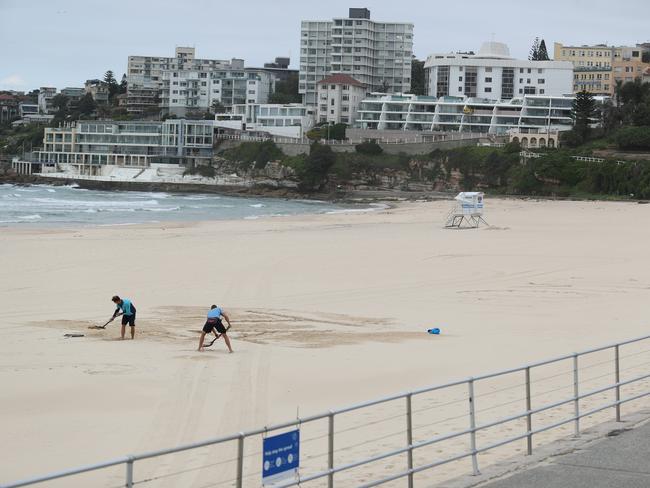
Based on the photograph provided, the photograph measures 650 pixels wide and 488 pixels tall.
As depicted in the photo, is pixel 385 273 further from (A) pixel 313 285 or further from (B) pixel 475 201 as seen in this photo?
(B) pixel 475 201

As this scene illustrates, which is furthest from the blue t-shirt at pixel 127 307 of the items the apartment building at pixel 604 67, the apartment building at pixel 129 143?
the apartment building at pixel 604 67

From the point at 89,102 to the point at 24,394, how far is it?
135345 millimetres

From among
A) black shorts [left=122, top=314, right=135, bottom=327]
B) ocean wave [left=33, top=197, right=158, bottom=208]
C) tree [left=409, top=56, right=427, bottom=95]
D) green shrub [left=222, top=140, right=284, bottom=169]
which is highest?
tree [left=409, top=56, right=427, bottom=95]

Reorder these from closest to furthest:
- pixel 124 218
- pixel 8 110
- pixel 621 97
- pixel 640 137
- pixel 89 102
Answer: pixel 124 218, pixel 640 137, pixel 621 97, pixel 89 102, pixel 8 110

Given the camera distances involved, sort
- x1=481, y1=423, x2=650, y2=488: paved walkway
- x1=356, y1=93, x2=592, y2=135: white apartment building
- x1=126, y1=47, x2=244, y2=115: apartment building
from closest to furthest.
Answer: x1=481, y1=423, x2=650, y2=488: paved walkway
x1=356, y1=93, x2=592, y2=135: white apartment building
x1=126, y1=47, x2=244, y2=115: apartment building

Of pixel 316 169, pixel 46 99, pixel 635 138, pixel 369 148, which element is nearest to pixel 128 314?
pixel 635 138

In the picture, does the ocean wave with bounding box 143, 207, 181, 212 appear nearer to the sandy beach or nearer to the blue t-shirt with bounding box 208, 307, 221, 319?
the sandy beach

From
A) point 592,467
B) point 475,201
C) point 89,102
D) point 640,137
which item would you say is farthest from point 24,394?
point 89,102

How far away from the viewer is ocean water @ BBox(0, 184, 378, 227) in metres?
52.0

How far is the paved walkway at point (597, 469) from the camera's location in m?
8.06

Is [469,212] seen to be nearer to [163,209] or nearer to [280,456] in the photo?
[163,209]

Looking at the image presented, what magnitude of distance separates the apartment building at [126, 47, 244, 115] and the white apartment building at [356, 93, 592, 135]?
36022mm

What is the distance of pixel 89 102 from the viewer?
143000mm

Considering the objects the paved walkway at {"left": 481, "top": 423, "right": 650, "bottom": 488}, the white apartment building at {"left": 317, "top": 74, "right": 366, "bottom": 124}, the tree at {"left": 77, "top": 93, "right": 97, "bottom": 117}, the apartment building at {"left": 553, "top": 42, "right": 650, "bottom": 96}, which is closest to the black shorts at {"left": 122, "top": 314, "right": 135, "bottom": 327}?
the paved walkway at {"left": 481, "top": 423, "right": 650, "bottom": 488}
